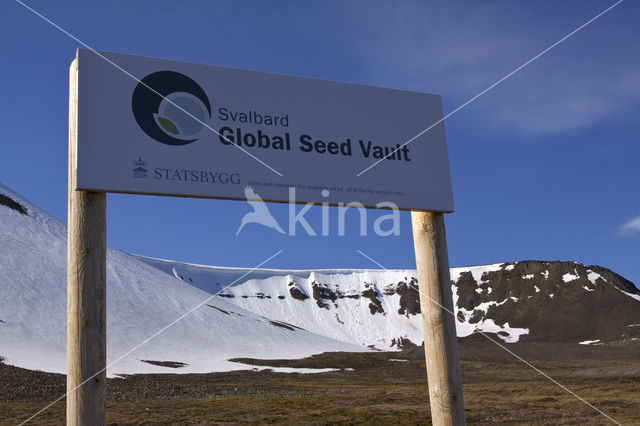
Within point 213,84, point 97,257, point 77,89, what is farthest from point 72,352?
point 213,84

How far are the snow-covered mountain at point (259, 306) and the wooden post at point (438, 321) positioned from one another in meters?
43.7

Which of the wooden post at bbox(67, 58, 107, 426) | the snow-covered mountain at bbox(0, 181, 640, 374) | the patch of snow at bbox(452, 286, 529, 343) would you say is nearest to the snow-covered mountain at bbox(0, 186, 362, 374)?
the snow-covered mountain at bbox(0, 181, 640, 374)

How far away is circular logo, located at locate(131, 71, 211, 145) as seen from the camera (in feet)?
18.1

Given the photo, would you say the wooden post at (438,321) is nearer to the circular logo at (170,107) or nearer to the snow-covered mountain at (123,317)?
the circular logo at (170,107)

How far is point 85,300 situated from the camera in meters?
5.00

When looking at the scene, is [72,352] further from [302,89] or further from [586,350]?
[586,350]

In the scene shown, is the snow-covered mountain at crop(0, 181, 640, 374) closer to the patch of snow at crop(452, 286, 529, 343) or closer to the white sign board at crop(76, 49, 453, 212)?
the patch of snow at crop(452, 286, 529, 343)

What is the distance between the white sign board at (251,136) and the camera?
5.34 meters

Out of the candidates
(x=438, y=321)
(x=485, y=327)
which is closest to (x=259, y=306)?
(x=485, y=327)

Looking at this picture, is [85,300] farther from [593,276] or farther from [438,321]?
[593,276]

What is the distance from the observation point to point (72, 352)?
489 cm

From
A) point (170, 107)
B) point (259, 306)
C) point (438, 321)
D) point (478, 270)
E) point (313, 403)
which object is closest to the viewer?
point (170, 107)

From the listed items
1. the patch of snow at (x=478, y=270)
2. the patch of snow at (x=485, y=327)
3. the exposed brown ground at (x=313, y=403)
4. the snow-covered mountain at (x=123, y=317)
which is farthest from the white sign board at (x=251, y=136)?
the patch of snow at (x=478, y=270)

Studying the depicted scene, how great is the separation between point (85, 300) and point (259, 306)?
517ft
